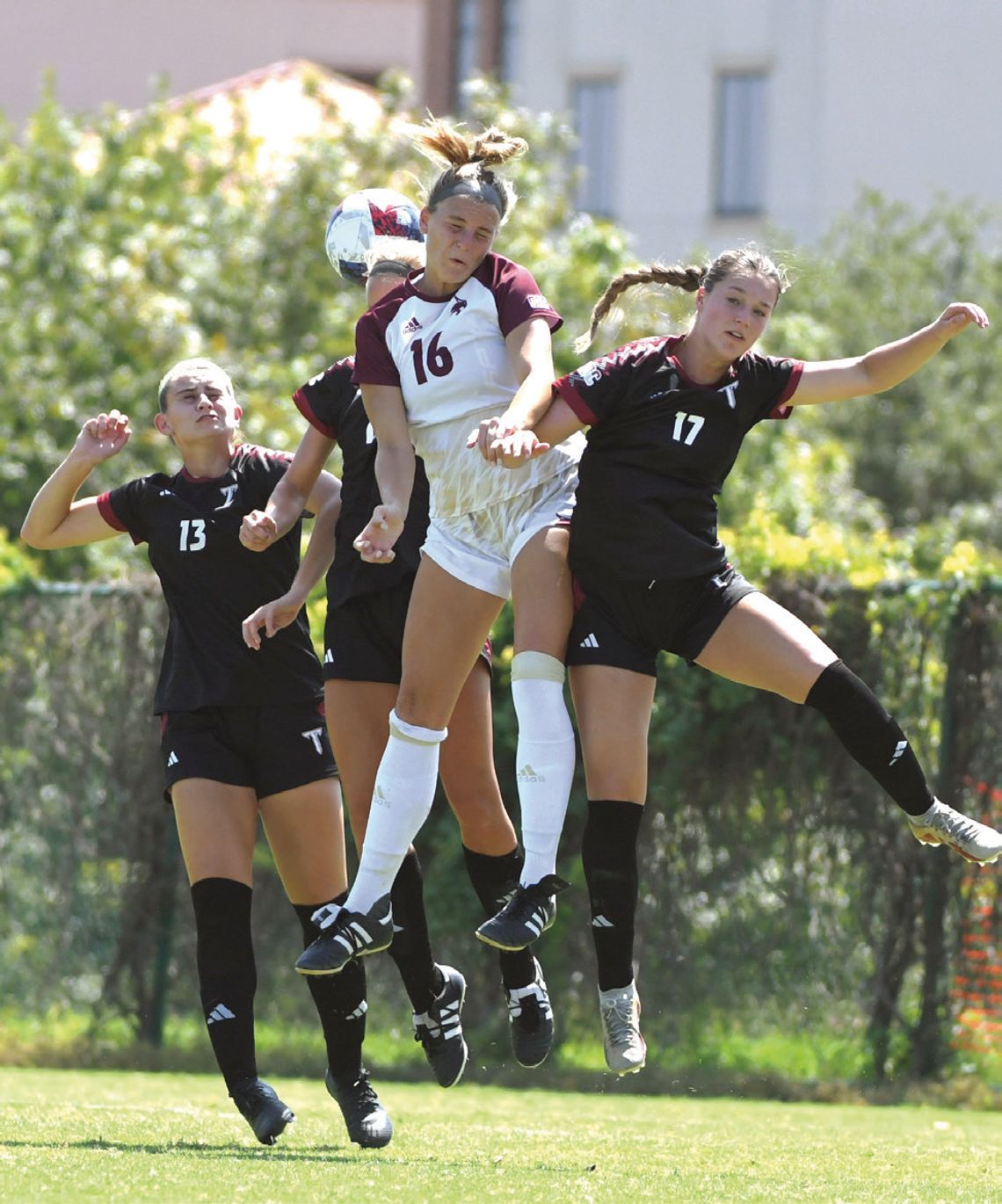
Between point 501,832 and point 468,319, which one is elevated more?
point 468,319

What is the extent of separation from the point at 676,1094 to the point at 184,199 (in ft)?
38.1

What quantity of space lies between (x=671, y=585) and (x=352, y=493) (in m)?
1.11

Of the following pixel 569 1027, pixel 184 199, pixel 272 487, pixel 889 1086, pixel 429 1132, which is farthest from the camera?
pixel 184 199

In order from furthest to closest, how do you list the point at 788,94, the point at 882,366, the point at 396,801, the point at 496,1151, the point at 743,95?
the point at 743,95 → the point at 788,94 → the point at 496,1151 → the point at 396,801 → the point at 882,366

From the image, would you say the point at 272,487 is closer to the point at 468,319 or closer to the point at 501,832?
the point at 468,319

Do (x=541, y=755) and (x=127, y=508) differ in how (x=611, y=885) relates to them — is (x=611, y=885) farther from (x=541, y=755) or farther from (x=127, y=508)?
(x=127, y=508)

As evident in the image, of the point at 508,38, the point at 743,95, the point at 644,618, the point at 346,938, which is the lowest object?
the point at 346,938

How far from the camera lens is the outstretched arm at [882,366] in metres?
5.54

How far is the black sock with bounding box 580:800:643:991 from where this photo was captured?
554 centimetres

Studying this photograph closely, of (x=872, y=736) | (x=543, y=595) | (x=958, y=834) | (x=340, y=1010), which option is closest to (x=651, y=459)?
(x=543, y=595)

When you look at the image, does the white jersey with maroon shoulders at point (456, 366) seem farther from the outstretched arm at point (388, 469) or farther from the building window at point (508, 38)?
the building window at point (508, 38)

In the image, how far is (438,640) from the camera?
5559mm

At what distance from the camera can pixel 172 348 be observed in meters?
15.6

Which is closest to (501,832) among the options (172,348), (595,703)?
(595,703)
